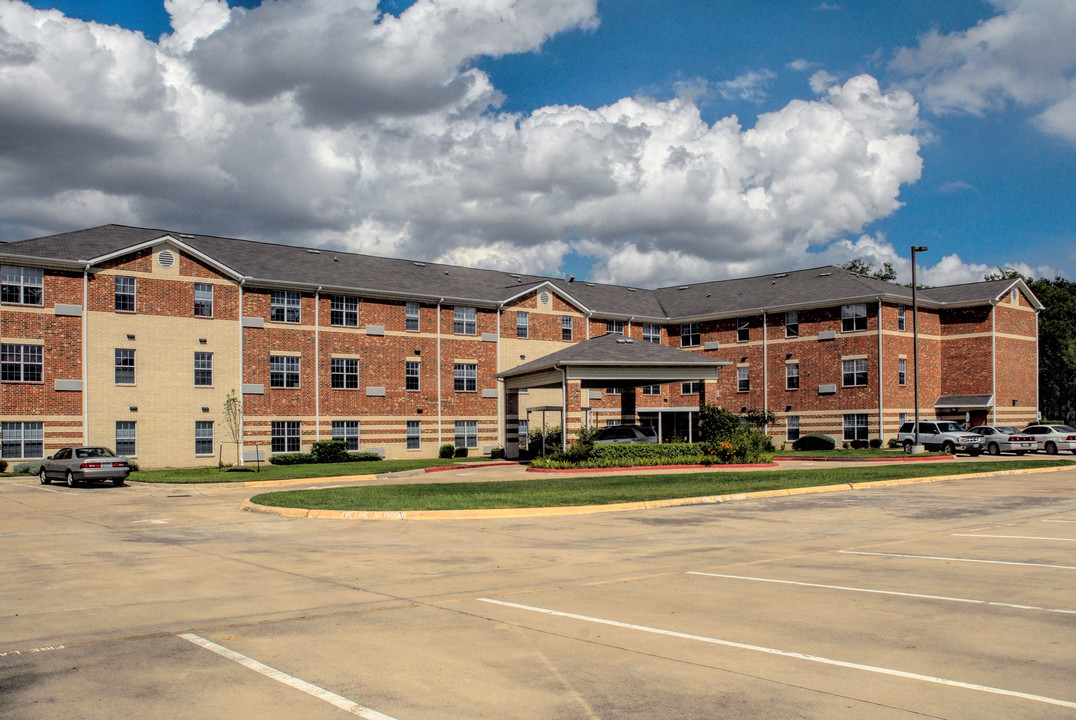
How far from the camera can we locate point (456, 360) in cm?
4988

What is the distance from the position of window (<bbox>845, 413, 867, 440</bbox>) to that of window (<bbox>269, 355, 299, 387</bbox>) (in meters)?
31.0

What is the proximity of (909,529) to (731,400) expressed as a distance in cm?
4111

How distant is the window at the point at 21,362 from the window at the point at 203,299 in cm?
693

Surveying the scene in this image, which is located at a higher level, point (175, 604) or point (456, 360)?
point (456, 360)

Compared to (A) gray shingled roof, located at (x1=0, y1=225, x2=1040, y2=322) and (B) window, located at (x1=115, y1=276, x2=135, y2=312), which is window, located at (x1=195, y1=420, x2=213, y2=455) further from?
(A) gray shingled roof, located at (x1=0, y1=225, x2=1040, y2=322)

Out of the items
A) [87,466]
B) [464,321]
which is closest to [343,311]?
[464,321]

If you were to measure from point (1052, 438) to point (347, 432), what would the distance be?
1415 inches

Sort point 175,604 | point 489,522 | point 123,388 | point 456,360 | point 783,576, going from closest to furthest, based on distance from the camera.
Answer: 1. point 175,604
2. point 783,576
3. point 489,522
4. point 123,388
5. point 456,360

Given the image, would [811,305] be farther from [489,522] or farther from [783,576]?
[783,576]

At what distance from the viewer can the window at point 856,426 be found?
164 feet

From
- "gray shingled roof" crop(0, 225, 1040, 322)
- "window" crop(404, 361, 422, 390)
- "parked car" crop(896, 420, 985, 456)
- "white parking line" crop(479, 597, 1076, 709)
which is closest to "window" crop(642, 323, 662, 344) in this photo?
"gray shingled roof" crop(0, 225, 1040, 322)

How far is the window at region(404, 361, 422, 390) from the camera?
48.0 meters

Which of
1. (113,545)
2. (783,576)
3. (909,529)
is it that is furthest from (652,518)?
(113,545)

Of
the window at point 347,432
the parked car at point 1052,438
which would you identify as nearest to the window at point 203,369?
the window at point 347,432
